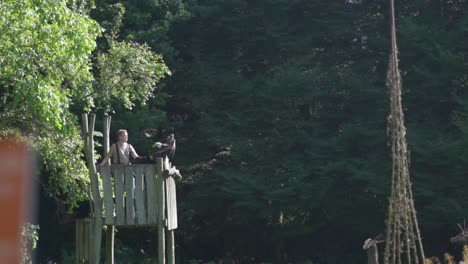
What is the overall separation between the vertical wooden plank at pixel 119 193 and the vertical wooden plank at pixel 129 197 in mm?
62

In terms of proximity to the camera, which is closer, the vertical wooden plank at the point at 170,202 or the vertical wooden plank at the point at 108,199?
the vertical wooden plank at the point at 108,199

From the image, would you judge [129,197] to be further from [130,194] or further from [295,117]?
[295,117]

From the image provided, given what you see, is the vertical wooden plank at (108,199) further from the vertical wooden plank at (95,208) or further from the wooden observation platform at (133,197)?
the vertical wooden plank at (95,208)

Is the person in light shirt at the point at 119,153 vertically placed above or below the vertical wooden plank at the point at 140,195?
above

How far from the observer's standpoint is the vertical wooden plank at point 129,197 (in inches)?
486

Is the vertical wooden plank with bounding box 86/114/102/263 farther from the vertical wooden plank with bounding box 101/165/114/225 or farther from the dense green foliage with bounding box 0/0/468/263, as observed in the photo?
the dense green foliage with bounding box 0/0/468/263

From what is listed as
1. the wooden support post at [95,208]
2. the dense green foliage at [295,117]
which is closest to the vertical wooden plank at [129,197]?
the wooden support post at [95,208]

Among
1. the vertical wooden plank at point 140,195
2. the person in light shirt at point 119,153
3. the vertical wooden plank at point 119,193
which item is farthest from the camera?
the person in light shirt at point 119,153

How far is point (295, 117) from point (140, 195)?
1237cm

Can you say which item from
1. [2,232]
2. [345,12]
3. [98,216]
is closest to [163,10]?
[345,12]

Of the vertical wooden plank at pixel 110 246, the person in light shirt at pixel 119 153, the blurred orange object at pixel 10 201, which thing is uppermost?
the person in light shirt at pixel 119 153

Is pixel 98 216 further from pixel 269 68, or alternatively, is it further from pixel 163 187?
pixel 269 68

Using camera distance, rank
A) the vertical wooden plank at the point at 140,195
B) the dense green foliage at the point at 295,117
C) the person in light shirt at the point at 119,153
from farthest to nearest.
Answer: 1. the dense green foliage at the point at 295,117
2. the person in light shirt at the point at 119,153
3. the vertical wooden plank at the point at 140,195

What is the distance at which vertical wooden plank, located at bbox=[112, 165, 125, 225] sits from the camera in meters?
12.3
